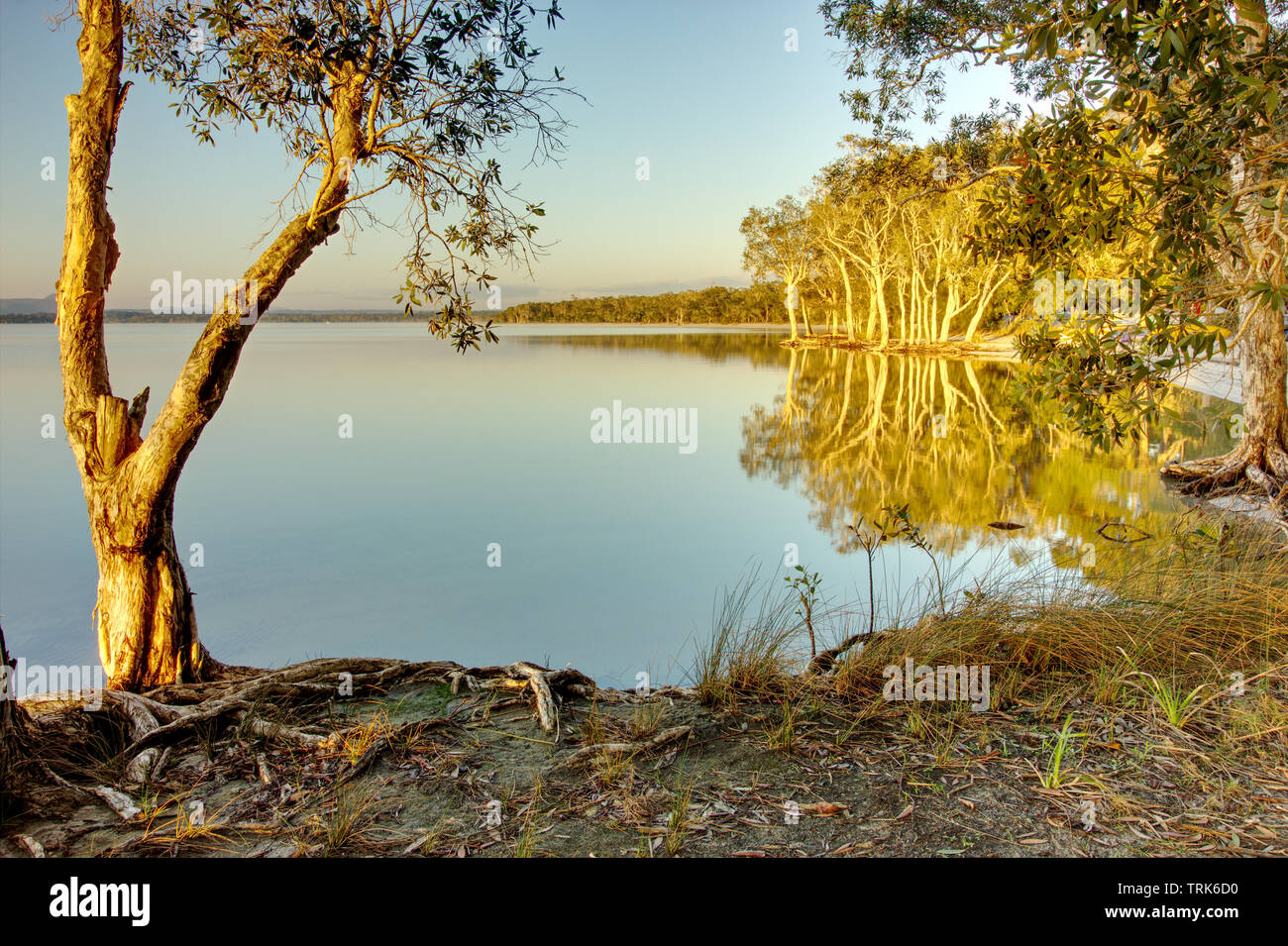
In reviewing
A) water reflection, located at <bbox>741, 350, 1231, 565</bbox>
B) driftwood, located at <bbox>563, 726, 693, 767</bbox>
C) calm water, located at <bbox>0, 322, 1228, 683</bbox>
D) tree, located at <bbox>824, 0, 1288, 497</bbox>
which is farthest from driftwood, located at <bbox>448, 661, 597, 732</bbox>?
tree, located at <bbox>824, 0, 1288, 497</bbox>

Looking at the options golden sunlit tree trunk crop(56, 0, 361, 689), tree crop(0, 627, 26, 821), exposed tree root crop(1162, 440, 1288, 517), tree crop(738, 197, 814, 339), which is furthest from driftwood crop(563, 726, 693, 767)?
tree crop(738, 197, 814, 339)

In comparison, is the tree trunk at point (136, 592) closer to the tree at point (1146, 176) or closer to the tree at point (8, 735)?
the tree at point (8, 735)

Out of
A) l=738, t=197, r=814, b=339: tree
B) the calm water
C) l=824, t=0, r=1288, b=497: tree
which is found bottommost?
the calm water

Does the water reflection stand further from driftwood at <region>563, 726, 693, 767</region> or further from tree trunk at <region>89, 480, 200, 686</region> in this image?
tree trunk at <region>89, 480, 200, 686</region>

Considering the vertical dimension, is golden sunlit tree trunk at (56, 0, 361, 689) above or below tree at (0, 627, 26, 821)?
above

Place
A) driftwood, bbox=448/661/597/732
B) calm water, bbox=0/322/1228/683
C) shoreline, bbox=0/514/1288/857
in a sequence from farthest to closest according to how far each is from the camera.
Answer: calm water, bbox=0/322/1228/683 → driftwood, bbox=448/661/597/732 → shoreline, bbox=0/514/1288/857

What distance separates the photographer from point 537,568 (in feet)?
26.5

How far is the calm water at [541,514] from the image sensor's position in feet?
21.3

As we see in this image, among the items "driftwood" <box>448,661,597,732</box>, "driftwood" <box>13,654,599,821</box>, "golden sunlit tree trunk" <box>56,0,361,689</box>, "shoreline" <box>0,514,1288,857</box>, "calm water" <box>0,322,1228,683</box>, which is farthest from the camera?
"calm water" <box>0,322,1228,683</box>

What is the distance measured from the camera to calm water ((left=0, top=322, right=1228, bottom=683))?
21.3 feet

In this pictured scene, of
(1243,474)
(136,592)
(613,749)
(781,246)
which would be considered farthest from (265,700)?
(781,246)

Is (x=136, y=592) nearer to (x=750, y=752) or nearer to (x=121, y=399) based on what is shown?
(x=121, y=399)

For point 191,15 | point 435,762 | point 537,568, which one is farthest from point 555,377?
point 435,762

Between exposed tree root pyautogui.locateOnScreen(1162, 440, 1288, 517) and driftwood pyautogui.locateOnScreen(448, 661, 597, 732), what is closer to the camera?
driftwood pyautogui.locateOnScreen(448, 661, 597, 732)
